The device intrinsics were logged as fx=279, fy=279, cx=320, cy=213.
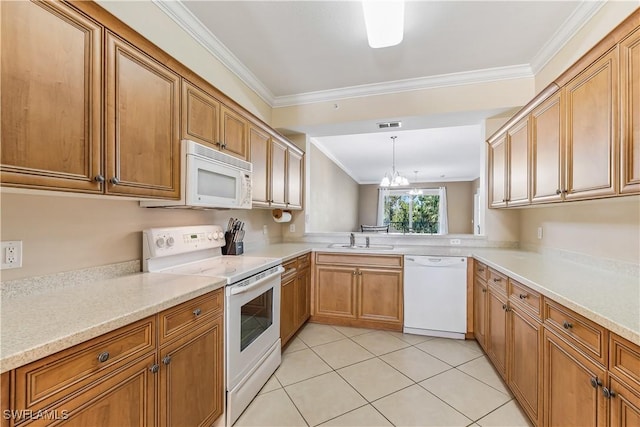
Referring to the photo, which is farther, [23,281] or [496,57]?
[496,57]

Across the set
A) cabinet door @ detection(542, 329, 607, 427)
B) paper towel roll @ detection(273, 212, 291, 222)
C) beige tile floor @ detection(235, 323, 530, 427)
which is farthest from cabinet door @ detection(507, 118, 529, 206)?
paper towel roll @ detection(273, 212, 291, 222)

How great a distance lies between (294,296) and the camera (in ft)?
8.95

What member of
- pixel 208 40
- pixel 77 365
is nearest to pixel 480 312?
pixel 77 365

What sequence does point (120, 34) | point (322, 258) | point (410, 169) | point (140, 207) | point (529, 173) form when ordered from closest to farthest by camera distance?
point (120, 34) → point (140, 207) → point (529, 173) → point (322, 258) → point (410, 169)

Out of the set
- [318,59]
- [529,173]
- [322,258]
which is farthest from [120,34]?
[529,173]

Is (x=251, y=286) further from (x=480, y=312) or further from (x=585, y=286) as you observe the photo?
(x=480, y=312)

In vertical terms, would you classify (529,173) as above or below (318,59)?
below

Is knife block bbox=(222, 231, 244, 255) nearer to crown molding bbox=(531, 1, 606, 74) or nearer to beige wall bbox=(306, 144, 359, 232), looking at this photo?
beige wall bbox=(306, 144, 359, 232)

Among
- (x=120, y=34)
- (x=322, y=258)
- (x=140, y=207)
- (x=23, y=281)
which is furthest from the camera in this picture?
(x=322, y=258)

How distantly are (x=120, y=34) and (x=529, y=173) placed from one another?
2.77m

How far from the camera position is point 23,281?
3.91ft

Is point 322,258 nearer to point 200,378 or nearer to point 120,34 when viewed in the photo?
point 200,378

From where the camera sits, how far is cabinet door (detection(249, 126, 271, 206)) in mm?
2506

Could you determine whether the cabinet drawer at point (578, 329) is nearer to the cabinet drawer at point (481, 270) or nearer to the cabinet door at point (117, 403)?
Result: the cabinet drawer at point (481, 270)
